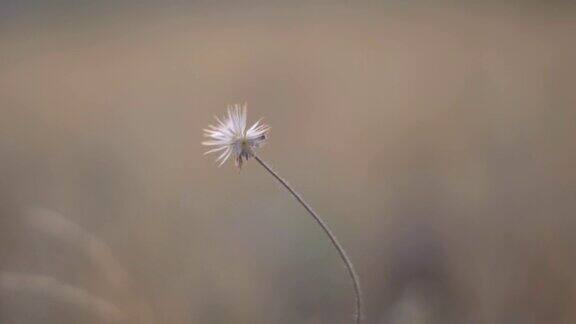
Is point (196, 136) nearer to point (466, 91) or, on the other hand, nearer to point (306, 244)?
point (306, 244)

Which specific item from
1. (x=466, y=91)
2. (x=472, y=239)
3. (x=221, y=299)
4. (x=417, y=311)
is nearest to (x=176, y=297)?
(x=221, y=299)

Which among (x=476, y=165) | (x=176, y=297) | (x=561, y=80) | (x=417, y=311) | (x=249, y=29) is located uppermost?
(x=249, y=29)

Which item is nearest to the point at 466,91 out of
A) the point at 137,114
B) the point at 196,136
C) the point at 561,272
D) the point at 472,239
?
the point at 472,239

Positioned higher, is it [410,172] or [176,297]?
[410,172]

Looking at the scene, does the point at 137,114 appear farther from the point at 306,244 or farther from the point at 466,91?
the point at 466,91

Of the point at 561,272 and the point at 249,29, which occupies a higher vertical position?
the point at 249,29
